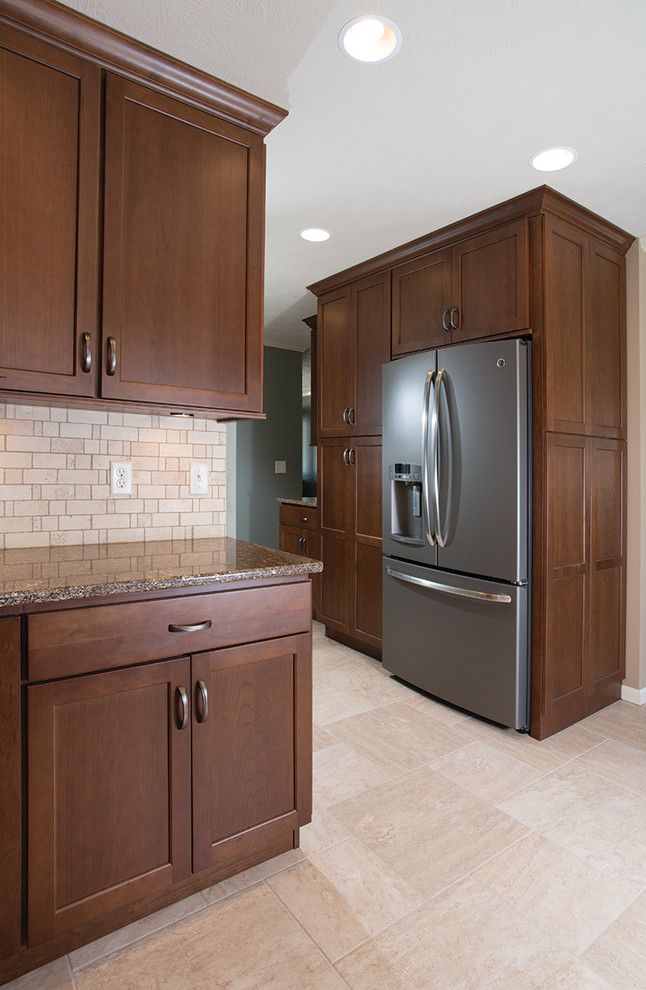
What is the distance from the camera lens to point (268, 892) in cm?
161

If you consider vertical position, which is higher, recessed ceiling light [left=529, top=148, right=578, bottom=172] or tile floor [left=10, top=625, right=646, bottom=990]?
recessed ceiling light [left=529, top=148, right=578, bottom=172]

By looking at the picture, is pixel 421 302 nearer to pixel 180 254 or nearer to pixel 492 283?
pixel 492 283

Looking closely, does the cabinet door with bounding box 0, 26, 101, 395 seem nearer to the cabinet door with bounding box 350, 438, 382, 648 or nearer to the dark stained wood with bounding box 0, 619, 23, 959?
the dark stained wood with bounding box 0, 619, 23, 959

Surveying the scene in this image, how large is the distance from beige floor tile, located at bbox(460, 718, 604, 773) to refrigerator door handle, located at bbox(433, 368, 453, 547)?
90 cm

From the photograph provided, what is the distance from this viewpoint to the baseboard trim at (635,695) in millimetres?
3000

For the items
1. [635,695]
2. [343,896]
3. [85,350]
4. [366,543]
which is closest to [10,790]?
[343,896]

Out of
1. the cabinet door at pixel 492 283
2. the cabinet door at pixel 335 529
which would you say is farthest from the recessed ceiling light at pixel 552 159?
the cabinet door at pixel 335 529

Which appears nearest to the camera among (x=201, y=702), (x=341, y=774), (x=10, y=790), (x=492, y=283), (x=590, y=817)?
(x=10, y=790)

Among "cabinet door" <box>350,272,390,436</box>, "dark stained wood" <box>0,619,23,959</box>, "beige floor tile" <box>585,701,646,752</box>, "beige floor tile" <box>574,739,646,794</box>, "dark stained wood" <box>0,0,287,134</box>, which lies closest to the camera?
"dark stained wood" <box>0,619,23,959</box>

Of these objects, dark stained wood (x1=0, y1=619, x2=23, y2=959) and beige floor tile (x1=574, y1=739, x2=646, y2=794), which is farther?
beige floor tile (x1=574, y1=739, x2=646, y2=794)

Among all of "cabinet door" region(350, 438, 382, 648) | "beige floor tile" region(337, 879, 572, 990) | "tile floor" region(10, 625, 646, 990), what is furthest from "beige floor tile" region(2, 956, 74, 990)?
"cabinet door" region(350, 438, 382, 648)

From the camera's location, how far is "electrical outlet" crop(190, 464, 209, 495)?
2115mm

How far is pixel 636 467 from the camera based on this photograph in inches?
117

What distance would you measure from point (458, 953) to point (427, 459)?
194cm
